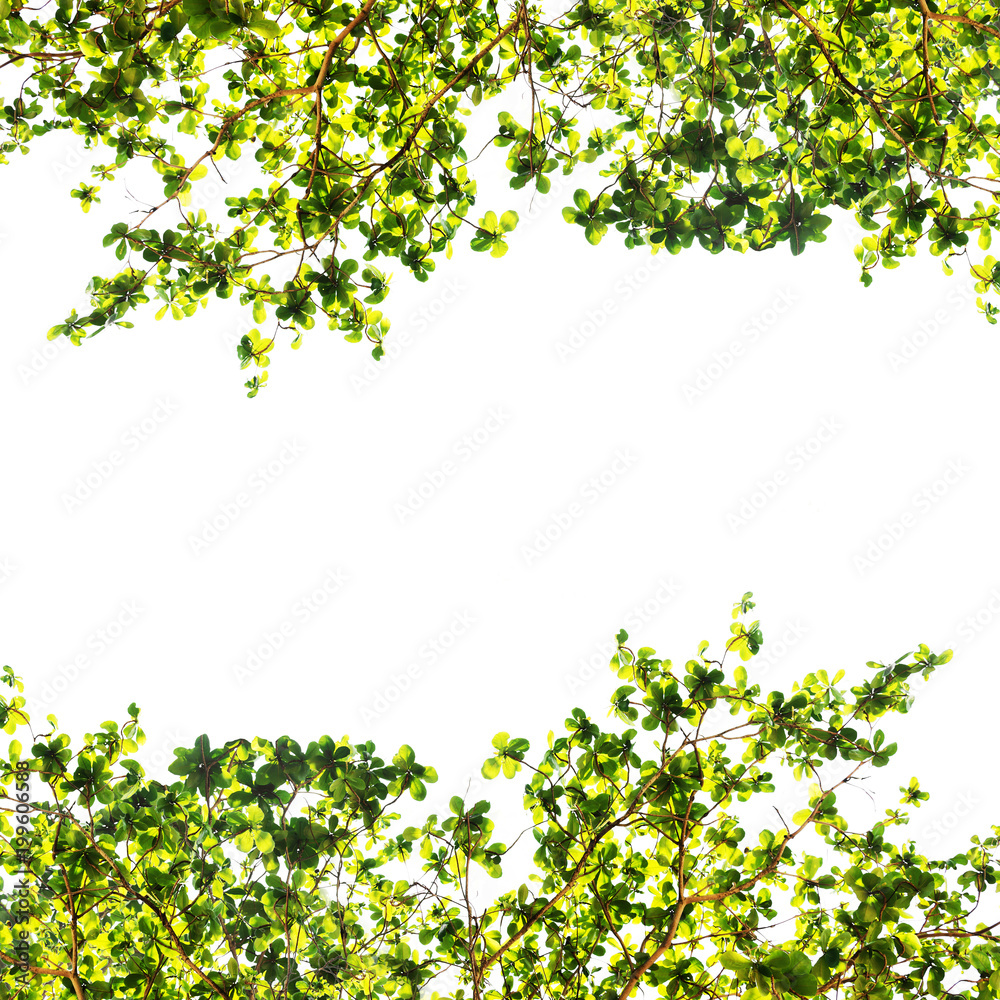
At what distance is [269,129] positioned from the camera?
2.15m

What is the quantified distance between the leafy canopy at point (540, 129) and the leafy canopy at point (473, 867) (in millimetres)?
1162

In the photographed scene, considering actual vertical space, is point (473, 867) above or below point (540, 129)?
below

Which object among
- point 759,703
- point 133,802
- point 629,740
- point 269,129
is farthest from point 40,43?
point 759,703

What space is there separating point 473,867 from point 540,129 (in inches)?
82.6

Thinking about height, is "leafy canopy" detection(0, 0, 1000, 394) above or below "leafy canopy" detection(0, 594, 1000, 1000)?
above

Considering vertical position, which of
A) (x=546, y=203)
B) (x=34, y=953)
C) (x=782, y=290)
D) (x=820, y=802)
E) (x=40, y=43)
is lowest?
(x=34, y=953)

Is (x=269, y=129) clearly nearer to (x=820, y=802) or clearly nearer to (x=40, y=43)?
(x=40, y=43)

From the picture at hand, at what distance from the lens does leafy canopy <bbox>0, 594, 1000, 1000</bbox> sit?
1.85 meters

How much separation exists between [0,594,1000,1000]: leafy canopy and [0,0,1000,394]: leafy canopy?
1162mm

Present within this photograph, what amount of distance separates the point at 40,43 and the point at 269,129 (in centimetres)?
66

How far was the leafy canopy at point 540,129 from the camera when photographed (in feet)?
6.39

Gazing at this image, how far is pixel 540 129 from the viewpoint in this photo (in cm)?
208

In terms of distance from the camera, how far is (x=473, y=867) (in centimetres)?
217

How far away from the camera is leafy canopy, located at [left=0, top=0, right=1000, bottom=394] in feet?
6.39
